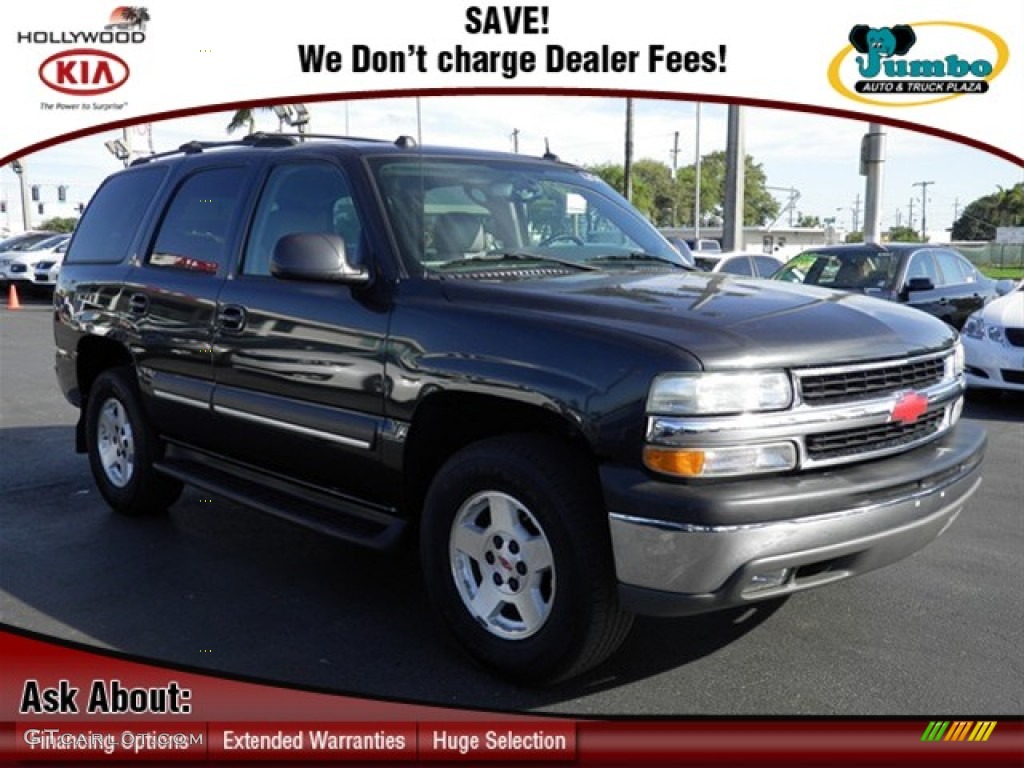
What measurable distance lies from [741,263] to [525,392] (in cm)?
1145

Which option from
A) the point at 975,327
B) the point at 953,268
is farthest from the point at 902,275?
the point at 953,268

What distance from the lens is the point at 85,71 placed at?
4586 millimetres

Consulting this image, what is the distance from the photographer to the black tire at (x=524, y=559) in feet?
9.87

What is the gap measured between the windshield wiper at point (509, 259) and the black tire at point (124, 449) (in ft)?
7.24

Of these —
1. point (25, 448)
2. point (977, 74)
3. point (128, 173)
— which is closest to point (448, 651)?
point (128, 173)

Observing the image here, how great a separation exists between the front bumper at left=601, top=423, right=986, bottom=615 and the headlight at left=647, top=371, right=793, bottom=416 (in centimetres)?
22

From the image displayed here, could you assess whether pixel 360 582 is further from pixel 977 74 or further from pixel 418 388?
pixel 977 74

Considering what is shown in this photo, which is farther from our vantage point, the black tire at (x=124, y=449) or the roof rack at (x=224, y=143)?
the black tire at (x=124, y=449)

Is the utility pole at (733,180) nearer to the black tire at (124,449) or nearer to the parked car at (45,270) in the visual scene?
the black tire at (124,449)

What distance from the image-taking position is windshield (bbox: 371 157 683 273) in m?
3.82

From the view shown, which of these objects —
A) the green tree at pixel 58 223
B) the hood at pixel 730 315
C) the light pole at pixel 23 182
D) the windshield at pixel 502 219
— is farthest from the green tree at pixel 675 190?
the hood at pixel 730 315

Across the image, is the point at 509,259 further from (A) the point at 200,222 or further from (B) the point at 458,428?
(A) the point at 200,222

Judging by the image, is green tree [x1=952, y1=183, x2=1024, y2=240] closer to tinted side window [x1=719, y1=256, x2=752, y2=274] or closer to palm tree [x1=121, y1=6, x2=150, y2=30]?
tinted side window [x1=719, y1=256, x2=752, y2=274]

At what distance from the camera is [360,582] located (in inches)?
168
